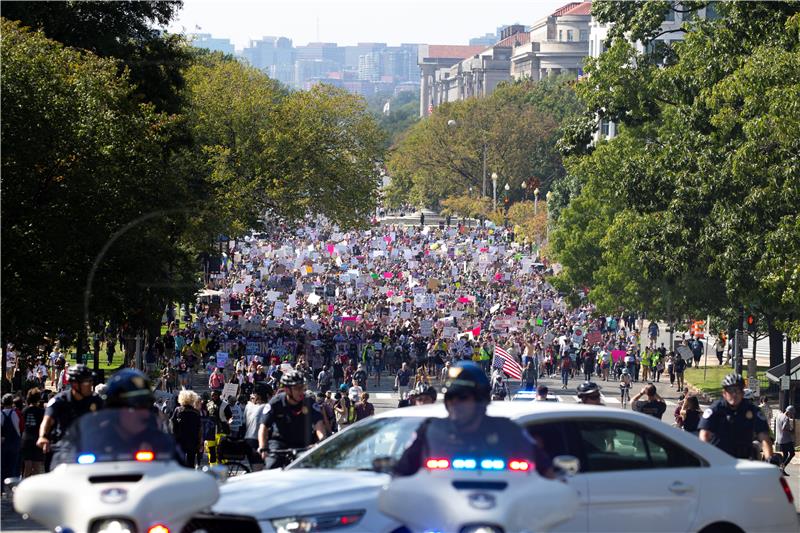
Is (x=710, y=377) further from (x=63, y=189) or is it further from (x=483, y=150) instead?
(x=483, y=150)

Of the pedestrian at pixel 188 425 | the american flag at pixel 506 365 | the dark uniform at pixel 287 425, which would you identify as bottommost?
the american flag at pixel 506 365

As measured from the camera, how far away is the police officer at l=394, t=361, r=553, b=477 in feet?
28.4

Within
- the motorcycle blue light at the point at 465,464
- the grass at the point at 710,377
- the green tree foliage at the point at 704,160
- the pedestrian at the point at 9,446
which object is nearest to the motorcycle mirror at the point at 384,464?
the motorcycle blue light at the point at 465,464

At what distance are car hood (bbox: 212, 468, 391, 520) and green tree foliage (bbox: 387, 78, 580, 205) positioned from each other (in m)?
120

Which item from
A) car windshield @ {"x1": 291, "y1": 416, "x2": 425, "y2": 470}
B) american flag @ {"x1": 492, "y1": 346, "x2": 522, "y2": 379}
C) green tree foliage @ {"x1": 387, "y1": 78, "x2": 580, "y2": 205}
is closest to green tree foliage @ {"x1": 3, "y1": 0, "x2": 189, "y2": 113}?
american flag @ {"x1": 492, "y1": 346, "x2": 522, "y2": 379}

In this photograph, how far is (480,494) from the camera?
8297mm

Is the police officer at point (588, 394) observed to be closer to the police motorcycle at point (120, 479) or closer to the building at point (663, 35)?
the police motorcycle at point (120, 479)

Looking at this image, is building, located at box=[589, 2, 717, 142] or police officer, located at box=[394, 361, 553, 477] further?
building, located at box=[589, 2, 717, 142]

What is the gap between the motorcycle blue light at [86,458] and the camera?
28.4 ft

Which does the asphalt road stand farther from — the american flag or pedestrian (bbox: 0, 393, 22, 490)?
pedestrian (bbox: 0, 393, 22, 490)

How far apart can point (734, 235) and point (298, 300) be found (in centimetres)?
3010

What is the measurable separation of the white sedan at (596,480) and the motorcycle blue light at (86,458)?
2.73ft

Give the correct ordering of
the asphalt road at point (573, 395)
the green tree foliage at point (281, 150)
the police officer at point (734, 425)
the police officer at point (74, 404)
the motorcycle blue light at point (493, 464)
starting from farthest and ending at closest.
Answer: the green tree foliage at point (281, 150), the asphalt road at point (573, 395), the police officer at point (734, 425), the police officer at point (74, 404), the motorcycle blue light at point (493, 464)

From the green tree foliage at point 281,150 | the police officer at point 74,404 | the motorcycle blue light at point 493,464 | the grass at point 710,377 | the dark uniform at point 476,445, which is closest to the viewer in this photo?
the motorcycle blue light at point 493,464
